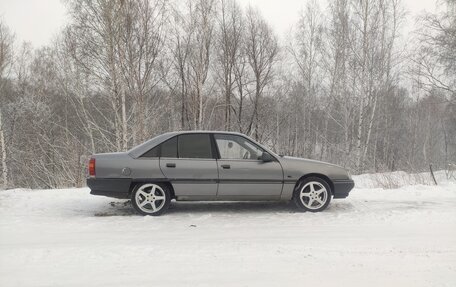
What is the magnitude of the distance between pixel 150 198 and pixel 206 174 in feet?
3.39

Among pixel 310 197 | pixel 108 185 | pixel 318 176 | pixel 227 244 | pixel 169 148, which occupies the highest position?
pixel 169 148

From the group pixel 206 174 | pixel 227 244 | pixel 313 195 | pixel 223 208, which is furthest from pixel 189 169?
pixel 313 195

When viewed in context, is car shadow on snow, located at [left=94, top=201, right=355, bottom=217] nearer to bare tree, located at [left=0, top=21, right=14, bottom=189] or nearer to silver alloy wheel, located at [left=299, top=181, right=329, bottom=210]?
silver alloy wheel, located at [left=299, top=181, right=329, bottom=210]

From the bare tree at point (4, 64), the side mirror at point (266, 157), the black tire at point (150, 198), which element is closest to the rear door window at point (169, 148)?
the black tire at point (150, 198)

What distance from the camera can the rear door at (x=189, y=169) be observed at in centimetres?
714

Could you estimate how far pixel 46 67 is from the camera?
37969 mm

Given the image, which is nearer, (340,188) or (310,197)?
(310,197)

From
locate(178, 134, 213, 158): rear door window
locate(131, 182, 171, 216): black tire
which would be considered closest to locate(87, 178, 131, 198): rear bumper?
locate(131, 182, 171, 216): black tire

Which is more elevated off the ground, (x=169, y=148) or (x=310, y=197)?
(x=169, y=148)

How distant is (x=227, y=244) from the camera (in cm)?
533

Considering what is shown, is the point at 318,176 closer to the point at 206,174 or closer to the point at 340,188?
the point at 340,188

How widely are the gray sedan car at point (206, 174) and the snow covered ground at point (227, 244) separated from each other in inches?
13.5

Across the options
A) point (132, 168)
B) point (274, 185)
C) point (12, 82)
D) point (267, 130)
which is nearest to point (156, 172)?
point (132, 168)

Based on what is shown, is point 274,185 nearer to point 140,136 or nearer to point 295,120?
point 140,136
